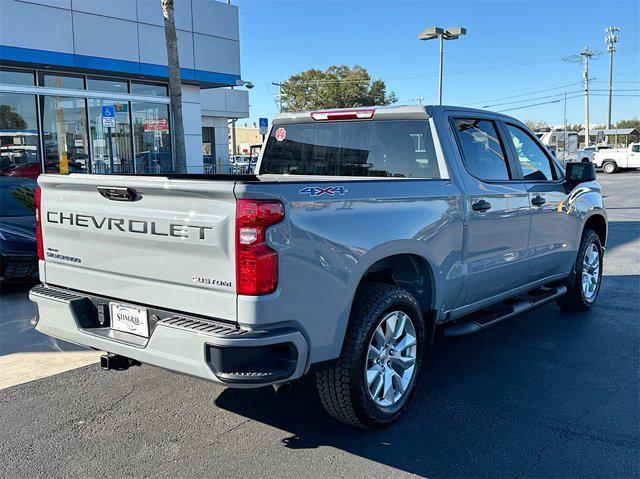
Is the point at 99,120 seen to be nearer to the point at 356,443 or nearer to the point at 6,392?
the point at 6,392

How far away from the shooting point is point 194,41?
56.9 ft

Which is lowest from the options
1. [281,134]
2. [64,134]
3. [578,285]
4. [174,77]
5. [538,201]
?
[578,285]

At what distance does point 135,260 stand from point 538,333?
396cm

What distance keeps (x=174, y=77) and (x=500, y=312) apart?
30.8 feet

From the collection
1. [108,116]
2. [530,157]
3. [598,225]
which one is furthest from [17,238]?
[108,116]

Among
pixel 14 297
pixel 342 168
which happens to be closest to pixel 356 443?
pixel 342 168

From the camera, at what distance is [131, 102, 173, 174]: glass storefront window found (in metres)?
16.8

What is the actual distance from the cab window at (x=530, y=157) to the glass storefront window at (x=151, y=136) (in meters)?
12.9

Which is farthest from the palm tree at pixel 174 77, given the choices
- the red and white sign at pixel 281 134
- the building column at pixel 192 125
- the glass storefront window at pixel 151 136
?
the red and white sign at pixel 281 134

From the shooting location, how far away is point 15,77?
14.4m

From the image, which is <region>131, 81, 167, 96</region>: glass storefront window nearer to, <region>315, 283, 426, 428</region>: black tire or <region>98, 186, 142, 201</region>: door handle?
<region>98, 186, 142, 201</region>: door handle

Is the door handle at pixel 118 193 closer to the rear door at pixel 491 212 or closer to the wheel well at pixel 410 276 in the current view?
the wheel well at pixel 410 276

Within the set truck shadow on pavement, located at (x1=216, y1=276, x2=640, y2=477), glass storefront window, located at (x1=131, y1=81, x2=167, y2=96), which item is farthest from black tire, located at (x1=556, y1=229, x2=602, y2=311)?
glass storefront window, located at (x1=131, y1=81, x2=167, y2=96)

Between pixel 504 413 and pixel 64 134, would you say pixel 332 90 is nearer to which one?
pixel 64 134
